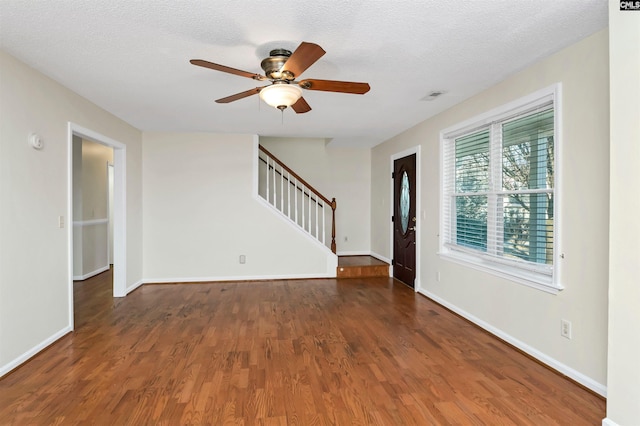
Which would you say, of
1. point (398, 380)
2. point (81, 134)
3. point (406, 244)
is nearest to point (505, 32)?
point (398, 380)

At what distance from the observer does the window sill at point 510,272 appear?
2.73 meters

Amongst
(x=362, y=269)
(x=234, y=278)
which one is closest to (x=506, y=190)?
(x=362, y=269)

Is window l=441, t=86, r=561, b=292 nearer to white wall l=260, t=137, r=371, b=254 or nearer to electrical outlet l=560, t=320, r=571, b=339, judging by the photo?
electrical outlet l=560, t=320, r=571, b=339

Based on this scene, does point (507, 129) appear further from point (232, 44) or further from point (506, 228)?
point (232, 44)

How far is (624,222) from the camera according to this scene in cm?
183

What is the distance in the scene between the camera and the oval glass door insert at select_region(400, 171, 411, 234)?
541 cm

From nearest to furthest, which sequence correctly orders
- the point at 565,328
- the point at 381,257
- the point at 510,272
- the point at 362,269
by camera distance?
the point at 565,328 < the point at 510,272 < the point at 362,269 < the point at 381,257

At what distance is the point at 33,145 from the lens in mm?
2877

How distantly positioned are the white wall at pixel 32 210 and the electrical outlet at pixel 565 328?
13.6 feet

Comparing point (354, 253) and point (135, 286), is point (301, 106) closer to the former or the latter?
point (135, 286)

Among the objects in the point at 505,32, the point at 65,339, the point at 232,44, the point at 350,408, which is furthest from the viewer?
the point at 65,339

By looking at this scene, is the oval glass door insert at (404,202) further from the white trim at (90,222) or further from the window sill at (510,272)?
the white trim at (90,222)

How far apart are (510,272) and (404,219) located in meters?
2.49

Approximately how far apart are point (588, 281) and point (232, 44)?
9.82 feet
